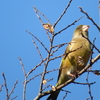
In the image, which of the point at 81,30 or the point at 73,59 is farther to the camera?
the point at 81,30

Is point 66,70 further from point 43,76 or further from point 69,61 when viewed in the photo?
point 43,76

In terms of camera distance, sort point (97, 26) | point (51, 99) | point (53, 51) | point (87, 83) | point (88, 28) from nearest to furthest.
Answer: point (97, 26) < point (53, 51) < point (87, 83) < point (51, 99) < point (88, 28)

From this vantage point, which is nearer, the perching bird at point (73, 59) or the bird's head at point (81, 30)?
the perching bird at point (73, 59)

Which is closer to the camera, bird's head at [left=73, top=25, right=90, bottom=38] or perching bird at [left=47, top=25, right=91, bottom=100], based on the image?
perching bird at [left=47, top=25, right=91, bottom=100]

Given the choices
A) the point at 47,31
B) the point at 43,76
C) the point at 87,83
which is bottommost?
the point at 87,83

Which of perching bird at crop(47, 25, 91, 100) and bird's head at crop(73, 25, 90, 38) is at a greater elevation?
bird's head at crop(73, 25, 90, 38)

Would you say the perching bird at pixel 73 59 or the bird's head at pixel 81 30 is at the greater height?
the bird's head at pixel 81 30

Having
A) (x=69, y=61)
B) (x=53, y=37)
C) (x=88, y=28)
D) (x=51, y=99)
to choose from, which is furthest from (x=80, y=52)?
(x=53, y=37)

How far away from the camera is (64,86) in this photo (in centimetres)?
311

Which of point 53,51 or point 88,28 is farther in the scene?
point 88,28

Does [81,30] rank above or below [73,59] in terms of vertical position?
above

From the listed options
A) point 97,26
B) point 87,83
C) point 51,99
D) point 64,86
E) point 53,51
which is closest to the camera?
point 97,26

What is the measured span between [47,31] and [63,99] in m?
1.08

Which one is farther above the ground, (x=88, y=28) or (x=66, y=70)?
(x=88, y=28)
